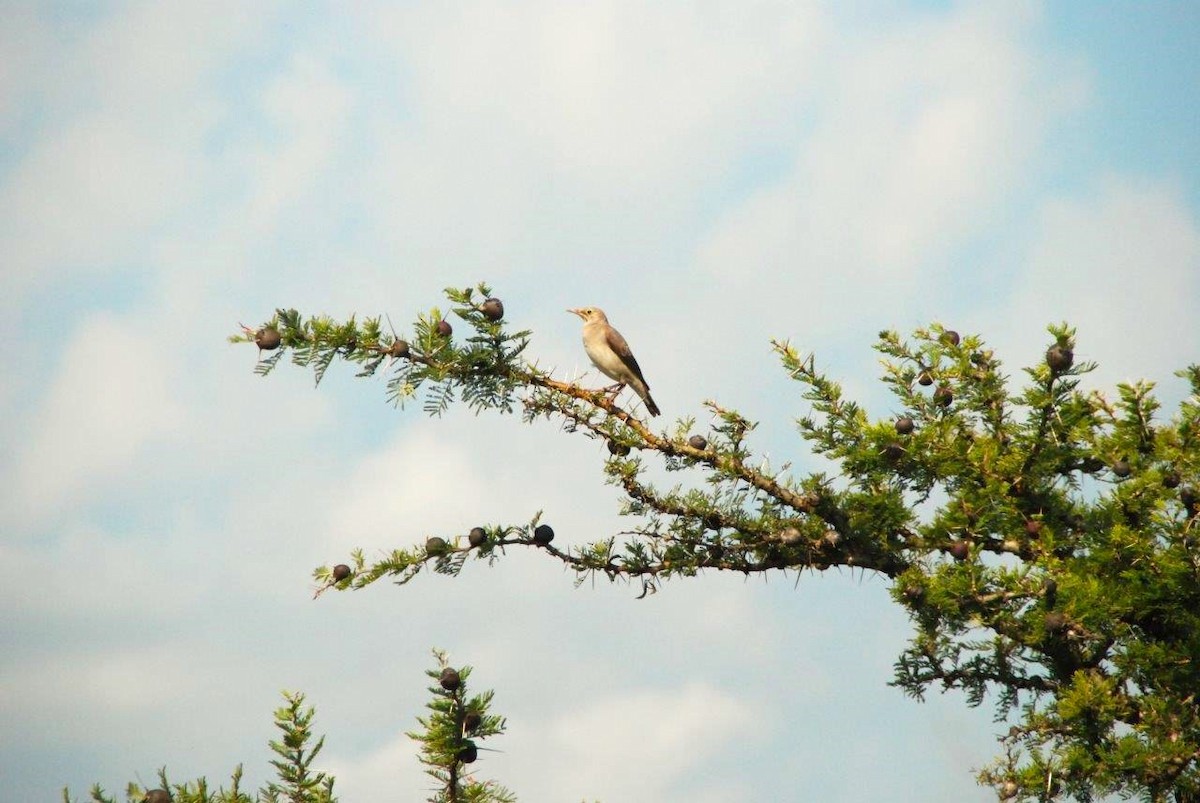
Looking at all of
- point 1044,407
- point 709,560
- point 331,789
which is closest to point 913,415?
point 1044,407

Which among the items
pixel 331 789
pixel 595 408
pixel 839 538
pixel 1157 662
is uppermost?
pixel 595 408

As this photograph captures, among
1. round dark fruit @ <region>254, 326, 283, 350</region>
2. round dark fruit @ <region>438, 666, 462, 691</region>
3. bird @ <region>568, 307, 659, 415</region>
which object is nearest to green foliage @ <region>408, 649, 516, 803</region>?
round dark fruit @ <region>438, 666, 462, 691</region>

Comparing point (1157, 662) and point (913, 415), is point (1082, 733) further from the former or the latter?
point (913, 415)

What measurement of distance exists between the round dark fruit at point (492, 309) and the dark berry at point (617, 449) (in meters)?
1.02

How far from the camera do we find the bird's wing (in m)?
13.5

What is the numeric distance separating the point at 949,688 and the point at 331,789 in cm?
385

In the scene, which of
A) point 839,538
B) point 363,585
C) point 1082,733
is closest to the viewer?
point 1082,733

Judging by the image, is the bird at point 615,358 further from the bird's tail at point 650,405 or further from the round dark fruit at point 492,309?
the round dark fruit at point 492,309

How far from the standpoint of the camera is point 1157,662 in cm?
588

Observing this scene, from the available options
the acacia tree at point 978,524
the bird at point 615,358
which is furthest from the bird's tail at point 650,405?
the acacia tree at point 978,524

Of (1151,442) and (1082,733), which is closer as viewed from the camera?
(1082,733)

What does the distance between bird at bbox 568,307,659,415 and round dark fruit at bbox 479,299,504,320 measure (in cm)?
671

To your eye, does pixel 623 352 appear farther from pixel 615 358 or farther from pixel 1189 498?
pixel 1189 498

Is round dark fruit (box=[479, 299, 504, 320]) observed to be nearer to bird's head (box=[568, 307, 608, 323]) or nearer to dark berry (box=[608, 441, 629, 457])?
dark berry (box=[608, 441, 629, 457])
